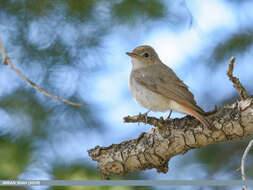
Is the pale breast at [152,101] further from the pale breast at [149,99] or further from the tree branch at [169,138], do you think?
the tree branch at [169,138]

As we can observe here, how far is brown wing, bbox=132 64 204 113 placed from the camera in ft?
12.8

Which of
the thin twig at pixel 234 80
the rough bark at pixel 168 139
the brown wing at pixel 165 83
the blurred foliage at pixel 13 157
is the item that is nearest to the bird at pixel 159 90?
the brown wing at pixel 165 83

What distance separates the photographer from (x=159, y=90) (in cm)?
420

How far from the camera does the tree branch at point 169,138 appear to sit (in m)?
3.21

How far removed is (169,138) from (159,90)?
0.84m

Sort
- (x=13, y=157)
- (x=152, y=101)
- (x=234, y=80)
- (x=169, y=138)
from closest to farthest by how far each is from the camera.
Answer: (x=234, y=80) → (x=13, y=157) → (x=169, y=138) → (x=152, y=101)

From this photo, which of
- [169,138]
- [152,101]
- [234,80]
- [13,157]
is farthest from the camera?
[152,101]

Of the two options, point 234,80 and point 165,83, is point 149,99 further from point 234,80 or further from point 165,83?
point 234,80

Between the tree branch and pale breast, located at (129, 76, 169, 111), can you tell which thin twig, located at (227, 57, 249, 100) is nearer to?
the tree branch

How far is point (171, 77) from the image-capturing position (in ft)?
14.5

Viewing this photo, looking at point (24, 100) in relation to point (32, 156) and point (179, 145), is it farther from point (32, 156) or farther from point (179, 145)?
point (179, 145)

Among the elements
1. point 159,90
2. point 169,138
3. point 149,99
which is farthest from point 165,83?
point 169,138

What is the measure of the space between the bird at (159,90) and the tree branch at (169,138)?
195mm

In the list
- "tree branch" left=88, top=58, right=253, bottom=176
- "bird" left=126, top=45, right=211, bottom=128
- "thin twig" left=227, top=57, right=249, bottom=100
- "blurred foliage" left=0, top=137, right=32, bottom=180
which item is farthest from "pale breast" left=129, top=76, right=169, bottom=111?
"blurred foliage" left=0, top=137, right=32, bottom=180
